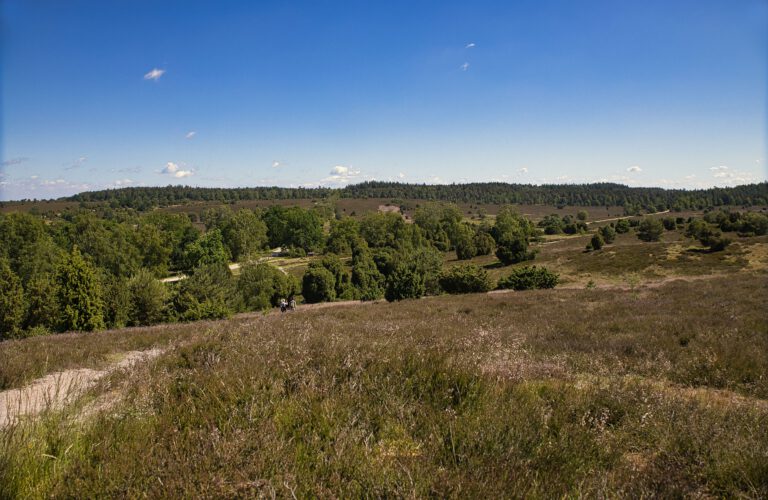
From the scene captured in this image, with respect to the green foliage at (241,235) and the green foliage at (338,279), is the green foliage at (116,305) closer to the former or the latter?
the green foliage at (338,279)

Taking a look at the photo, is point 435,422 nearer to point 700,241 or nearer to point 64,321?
point 64,321

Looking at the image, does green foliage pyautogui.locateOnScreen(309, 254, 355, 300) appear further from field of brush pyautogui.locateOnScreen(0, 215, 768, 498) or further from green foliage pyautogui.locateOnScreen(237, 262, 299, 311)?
field of brush pyautogui.locateOnScreen(0, 215, 768, 498)

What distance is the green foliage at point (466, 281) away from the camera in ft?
111

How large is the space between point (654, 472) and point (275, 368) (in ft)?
11.6

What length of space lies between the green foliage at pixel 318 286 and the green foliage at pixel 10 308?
25537 millimetres

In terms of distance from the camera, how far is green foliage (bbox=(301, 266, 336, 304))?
4600cm

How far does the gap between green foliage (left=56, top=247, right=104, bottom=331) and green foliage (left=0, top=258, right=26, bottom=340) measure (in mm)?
3045

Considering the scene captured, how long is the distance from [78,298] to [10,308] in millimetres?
5354

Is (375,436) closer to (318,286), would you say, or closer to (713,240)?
(318,286)

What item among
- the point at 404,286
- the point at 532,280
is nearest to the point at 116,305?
the point at 404,286

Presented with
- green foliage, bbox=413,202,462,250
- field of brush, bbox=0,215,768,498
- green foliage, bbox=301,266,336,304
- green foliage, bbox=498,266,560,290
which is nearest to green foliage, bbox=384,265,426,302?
green foliage, bbox=498,266,560,290

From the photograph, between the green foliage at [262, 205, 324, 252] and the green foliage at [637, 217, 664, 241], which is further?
the green foliage at [262, 205, 324, 252]

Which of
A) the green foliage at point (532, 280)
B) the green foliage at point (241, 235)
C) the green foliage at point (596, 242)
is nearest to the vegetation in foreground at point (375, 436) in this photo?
the green foliage at point (532, 280)

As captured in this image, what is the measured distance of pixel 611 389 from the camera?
4.39m
